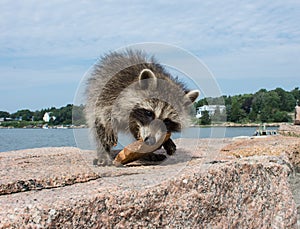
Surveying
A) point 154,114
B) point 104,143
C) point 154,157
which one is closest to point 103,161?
point 104,143

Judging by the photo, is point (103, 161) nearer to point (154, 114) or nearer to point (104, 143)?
point (104, 143)

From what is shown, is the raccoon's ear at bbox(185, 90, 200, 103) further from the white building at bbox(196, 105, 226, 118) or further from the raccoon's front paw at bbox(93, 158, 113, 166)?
the raccoon's front paw at bbox(93, 158, 113, 166)

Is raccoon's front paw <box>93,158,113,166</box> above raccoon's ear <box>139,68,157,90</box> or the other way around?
the other way around

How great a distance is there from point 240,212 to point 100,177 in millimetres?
1796

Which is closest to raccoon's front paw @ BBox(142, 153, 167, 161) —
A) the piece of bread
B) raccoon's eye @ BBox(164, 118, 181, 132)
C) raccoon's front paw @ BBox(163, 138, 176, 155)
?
raccoon's front paw @ BBox(163, 138, 176, 155)

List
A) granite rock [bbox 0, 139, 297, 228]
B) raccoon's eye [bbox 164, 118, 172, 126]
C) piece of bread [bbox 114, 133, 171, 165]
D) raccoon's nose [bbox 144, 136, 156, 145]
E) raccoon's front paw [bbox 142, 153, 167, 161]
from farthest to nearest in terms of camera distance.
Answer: raccoon's front paw [bbox 142, 153, 167, 161]
raccoon's eye [bbox 164, 118, 172, 126]
piece of bread [bbox 114, 133, 171, 165]
raccoon's nose [bbox 144, 136, 156, 145]
granite rock [bbox 0, 139, 297, 228]

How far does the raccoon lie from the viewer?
562cm

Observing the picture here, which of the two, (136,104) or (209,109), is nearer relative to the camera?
(136,104)

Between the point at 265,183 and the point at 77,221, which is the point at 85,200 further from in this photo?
the point at 265,183

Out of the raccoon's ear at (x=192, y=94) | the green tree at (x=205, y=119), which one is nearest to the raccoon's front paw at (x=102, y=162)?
the raccoon's ear at (x=192, y=94)

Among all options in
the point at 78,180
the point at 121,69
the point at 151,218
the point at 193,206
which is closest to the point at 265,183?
the point at 193,206

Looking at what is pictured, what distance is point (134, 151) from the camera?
566 centimetres

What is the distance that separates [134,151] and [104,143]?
28.7 inches

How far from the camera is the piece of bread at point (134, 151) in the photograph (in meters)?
5.56
